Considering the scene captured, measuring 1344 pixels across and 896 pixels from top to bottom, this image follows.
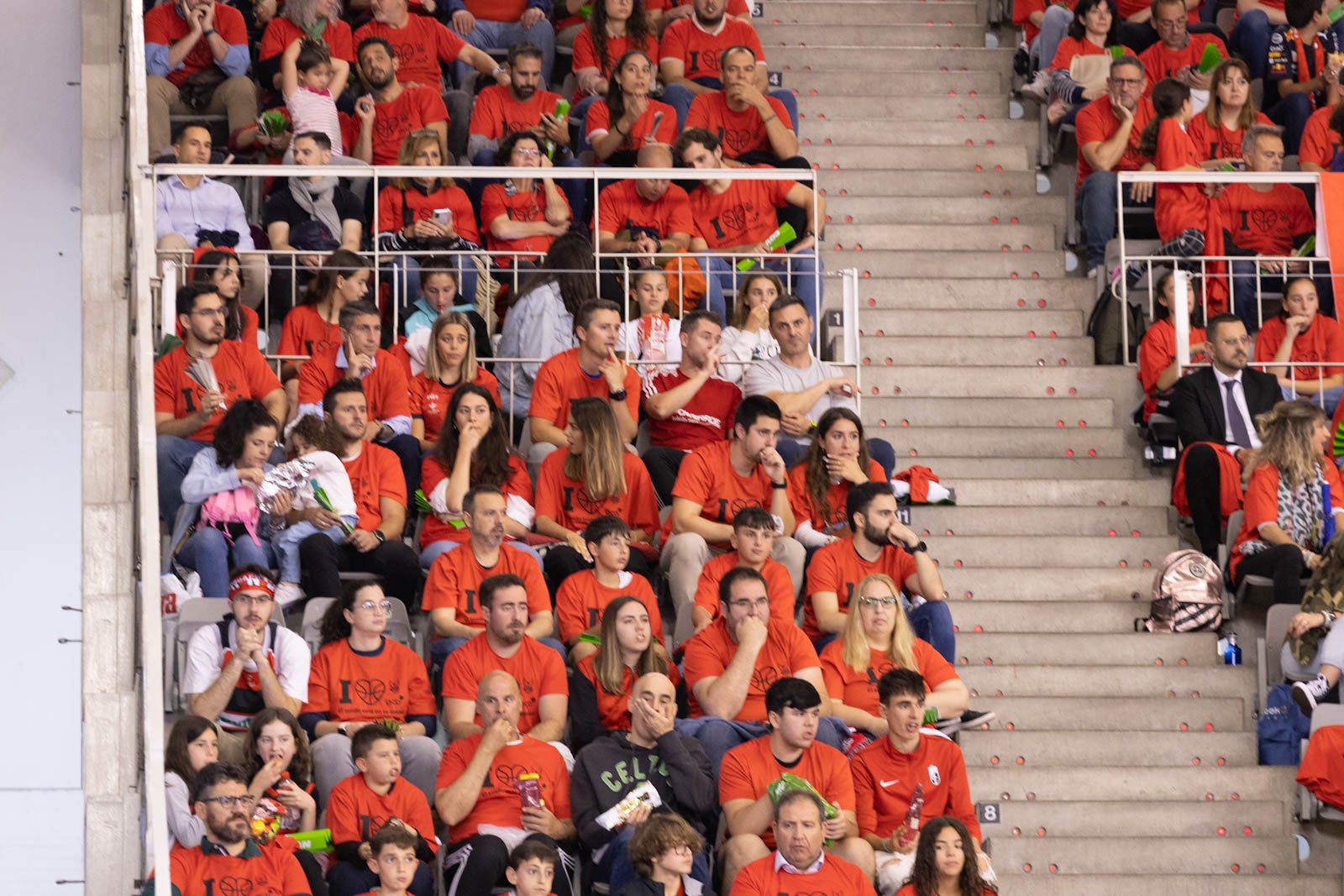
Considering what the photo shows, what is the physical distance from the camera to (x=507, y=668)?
312 inches

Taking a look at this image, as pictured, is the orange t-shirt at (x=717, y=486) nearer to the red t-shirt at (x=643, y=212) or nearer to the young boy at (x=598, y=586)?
the young boy at (x=598, y=586)

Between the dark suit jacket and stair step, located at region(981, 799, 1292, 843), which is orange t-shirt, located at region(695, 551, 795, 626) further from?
the dark suit jacket

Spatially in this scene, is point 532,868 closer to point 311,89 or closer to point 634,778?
point 634,778

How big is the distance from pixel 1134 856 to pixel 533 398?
2.95 metres

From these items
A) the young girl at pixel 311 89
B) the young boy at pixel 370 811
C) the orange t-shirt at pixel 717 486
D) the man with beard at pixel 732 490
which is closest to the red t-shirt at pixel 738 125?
the young girl at pixel 311 89

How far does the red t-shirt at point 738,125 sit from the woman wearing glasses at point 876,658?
3425 millimetres

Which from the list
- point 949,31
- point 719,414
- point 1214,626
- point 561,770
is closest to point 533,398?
point 719,414

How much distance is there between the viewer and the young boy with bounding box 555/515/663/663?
8.21m

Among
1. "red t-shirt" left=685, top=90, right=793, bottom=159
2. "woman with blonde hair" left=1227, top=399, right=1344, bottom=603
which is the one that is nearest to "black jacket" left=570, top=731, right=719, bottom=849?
"woman with blonde hair" left=1227, top=399, right=1344, bottom=603

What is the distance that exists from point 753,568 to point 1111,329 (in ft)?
9.77

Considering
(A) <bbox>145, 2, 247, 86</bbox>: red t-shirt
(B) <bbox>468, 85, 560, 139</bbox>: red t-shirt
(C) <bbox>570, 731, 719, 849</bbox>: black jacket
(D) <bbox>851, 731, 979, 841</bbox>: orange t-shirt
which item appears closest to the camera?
(C) <bbox>570, 731, 719, 849</bbox>: black jacket

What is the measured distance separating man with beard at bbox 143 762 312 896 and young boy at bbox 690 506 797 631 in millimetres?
1797

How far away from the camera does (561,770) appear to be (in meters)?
7.62

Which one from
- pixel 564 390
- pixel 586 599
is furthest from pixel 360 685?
pixel 564 390
